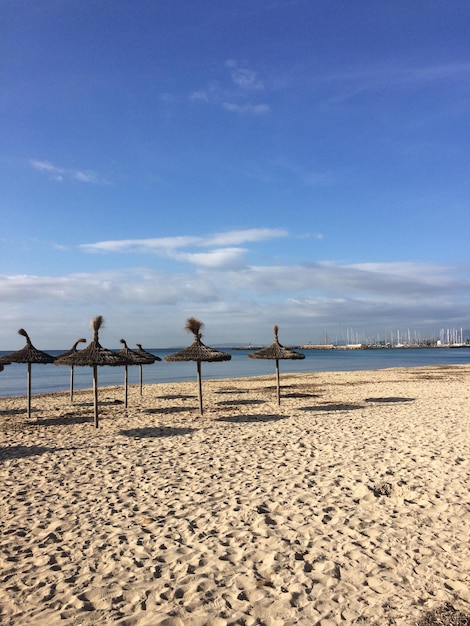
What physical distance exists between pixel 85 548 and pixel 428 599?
125 inches

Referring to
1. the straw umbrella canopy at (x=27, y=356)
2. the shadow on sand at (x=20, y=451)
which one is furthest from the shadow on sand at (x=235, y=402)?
the shadow on sand at (x=20, y=451)

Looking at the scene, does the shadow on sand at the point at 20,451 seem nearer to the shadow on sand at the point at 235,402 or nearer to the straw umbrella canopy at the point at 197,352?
the straw umbrella canopy at the point at 197,352

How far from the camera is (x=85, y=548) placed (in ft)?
14.4

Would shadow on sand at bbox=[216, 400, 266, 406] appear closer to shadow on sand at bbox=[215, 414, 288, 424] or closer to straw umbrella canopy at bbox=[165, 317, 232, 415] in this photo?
straw umbrella canopy at bbox=[165, 317, 232, 415]

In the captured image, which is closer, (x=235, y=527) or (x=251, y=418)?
(x=235, y=527)

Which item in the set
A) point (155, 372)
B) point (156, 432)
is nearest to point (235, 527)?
point (156, 432)

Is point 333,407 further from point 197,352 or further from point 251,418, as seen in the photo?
point 197,352

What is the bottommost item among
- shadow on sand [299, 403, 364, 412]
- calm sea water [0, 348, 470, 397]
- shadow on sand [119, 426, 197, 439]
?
calm sea water [0, 348, 470, 397]

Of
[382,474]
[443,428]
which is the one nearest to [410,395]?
[443,428]

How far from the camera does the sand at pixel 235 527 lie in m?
3.45

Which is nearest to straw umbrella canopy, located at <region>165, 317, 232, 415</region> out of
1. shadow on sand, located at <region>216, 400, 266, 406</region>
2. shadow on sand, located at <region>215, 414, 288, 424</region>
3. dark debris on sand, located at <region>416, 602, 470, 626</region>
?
shadow on sand, located at <region>215, 414, 288, 424</region>

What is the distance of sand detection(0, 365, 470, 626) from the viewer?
345 cm

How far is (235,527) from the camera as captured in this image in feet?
15.9

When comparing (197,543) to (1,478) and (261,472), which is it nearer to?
(261,472)
